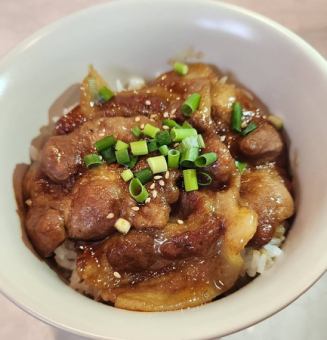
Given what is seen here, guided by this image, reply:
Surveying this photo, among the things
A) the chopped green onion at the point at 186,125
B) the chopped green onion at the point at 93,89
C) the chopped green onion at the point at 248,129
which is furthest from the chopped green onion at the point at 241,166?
the chopped green onion at the point at 93,89

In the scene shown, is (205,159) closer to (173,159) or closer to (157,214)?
(173,159)

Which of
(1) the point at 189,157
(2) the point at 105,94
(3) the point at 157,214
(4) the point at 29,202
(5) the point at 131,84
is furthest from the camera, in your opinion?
(5) the point at 131,84

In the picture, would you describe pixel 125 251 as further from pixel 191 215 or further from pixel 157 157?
pixel 157 157

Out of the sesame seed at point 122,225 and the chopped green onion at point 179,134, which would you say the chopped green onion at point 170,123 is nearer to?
the chopped green onion at point 179,134

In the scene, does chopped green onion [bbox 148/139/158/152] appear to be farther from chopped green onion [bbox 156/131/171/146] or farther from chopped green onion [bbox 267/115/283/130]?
chopped green onion [bbox 267/115/283/130]

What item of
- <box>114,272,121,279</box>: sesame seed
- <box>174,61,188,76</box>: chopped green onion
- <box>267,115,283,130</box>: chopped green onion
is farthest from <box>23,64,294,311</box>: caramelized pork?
<box>174,61,188,76</box>: chopped green onion

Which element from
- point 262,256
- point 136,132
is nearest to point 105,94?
point 136,132
